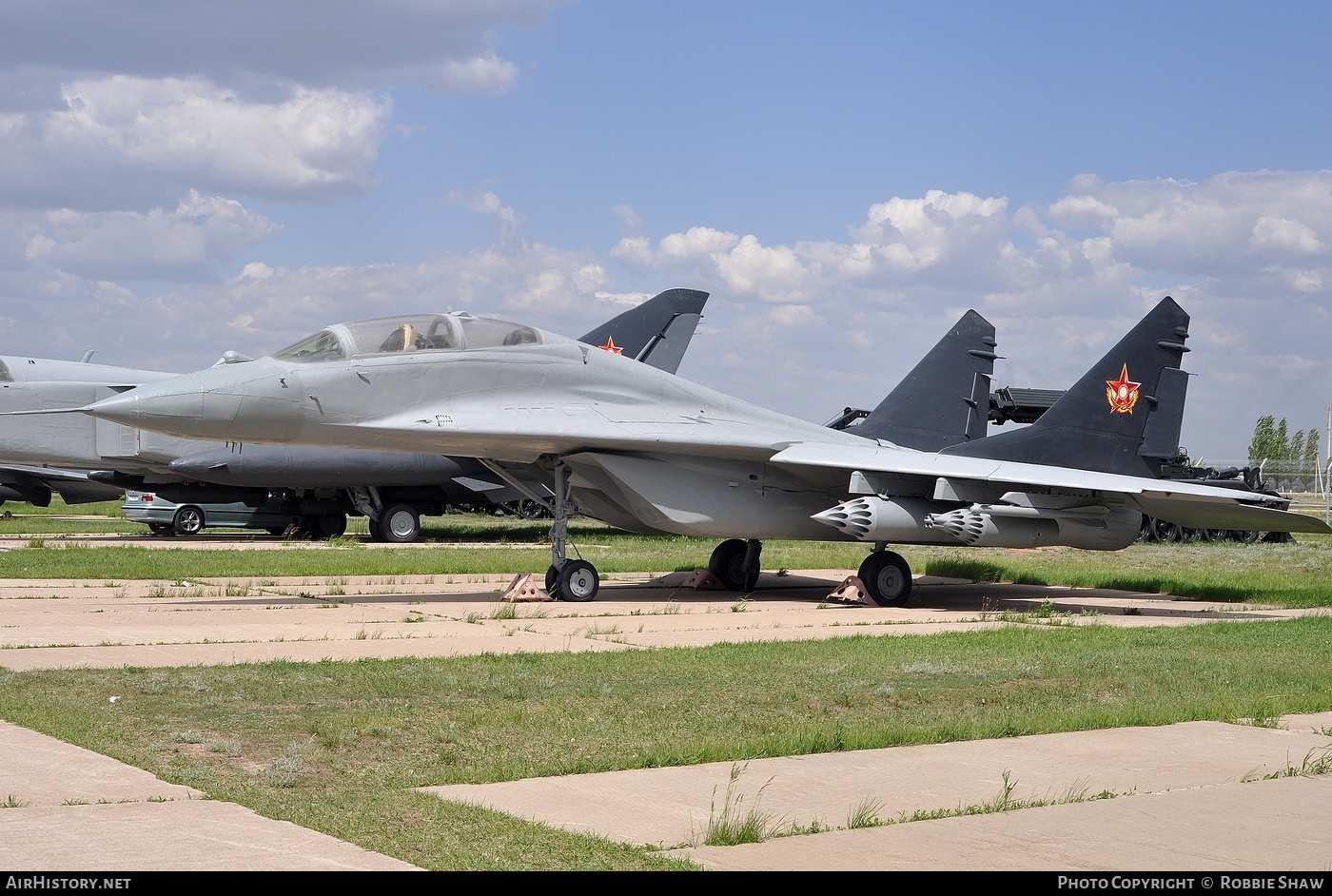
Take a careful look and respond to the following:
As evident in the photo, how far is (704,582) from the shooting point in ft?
55.1

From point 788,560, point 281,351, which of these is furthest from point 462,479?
point 281,351

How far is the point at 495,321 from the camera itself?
45.4ft

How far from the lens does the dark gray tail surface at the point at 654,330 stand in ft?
81.8

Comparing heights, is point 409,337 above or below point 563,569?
above

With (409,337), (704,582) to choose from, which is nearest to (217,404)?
(409,337)

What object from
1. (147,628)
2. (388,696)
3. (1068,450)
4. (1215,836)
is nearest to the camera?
(1215,836)

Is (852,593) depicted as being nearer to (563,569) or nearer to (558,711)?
(563,569)

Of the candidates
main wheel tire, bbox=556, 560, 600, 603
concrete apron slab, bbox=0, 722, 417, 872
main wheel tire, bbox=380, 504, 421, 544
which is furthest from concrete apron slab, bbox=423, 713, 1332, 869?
main wheel tire, bbox=380, 504, 421, 544

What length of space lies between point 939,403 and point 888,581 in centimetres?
416

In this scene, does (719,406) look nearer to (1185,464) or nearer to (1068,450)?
(1068,450)

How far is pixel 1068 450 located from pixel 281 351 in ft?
31.7

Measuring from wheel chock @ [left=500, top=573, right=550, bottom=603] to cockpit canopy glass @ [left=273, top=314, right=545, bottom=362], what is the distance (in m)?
2.58

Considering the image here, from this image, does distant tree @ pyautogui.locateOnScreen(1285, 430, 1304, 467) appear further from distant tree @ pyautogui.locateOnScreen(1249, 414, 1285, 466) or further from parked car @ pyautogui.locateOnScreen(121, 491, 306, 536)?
parked car @ pyautogui.locateOnScreen(121, 491, 306, 536)

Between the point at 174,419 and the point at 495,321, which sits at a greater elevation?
the point at 495,321
